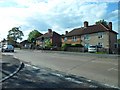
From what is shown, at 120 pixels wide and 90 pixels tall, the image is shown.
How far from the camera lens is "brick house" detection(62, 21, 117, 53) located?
66.6 metres

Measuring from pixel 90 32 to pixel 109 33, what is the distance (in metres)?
7.32

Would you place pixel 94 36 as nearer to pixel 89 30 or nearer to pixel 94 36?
pixel 94 36

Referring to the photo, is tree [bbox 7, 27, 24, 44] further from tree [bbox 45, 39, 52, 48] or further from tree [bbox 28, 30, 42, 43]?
tree [bbox 45, 39, 52, 48]

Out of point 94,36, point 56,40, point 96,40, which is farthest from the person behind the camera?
point 56,40

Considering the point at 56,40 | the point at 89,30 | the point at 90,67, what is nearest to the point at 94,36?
the point at 89,30

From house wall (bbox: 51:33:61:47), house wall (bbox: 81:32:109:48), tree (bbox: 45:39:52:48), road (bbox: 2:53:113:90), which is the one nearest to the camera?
road (bbox: 2:53:113:90)

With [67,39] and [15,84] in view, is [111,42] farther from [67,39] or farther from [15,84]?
[15,84]

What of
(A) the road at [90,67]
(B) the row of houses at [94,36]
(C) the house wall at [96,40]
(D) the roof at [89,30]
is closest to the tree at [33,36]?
(B) the row of houses at [94,36]

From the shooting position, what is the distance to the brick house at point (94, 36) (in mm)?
66562

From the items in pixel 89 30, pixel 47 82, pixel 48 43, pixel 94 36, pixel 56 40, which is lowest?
pixel 47 82

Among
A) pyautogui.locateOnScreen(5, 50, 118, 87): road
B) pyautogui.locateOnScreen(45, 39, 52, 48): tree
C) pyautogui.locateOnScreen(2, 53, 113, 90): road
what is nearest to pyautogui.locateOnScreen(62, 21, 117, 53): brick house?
pyautogui.locateOnScreen(45, 39, 52, 48): tree

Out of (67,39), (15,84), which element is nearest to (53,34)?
(67,39)

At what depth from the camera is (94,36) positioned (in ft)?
233

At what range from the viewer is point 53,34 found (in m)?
98.9
